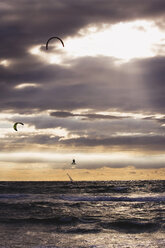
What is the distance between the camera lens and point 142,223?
2084 cm

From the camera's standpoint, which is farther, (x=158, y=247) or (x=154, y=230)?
(x=154, y=230)

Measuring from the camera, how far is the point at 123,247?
13633 millimetres

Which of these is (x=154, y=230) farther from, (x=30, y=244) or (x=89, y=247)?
(x=30, y=244)

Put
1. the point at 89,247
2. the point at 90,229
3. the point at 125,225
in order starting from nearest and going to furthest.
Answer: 1. the point at 89,247
2. the point at 90,229
3. the point at 125,225

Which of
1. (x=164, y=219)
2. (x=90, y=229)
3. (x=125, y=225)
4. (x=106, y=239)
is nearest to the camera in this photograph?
(x=106, y=239)

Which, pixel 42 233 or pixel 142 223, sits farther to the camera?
pixel 142 223

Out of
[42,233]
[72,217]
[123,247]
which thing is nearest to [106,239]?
[123,247]

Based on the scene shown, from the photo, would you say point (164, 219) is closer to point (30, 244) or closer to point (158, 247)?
point (158, 247)

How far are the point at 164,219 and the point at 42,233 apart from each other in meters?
9.46

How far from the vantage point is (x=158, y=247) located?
1355 centimetres

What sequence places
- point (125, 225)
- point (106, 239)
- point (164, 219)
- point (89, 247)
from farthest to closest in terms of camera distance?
point (164, 219) < point (125, 225) < point (106, 239) < point (89, 247)

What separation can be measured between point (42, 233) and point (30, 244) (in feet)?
9.98

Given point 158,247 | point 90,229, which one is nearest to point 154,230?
point 90,229

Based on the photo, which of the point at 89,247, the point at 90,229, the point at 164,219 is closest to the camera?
the point at 89,247
